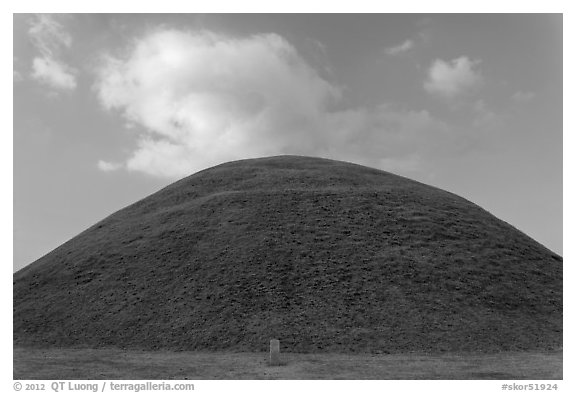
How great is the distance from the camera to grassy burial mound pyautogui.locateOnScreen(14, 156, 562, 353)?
99.1 ft

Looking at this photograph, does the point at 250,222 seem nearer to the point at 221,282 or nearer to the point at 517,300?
the point at 221,282

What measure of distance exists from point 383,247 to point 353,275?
17.8 ft

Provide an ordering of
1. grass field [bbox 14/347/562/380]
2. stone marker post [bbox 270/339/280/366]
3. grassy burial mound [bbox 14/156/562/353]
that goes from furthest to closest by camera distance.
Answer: grassy burial mound [bbox 14/156/562/353]
stone marker post [bbox 270/339/280/366]
grass field [bbox 14/347/562/380]

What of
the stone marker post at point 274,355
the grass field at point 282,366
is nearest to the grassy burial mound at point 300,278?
the grass field at point 282,366

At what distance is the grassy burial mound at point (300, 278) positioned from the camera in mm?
30203

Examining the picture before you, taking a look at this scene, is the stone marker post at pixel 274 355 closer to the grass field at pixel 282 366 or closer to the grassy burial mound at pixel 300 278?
the grass field at pixel 282 366

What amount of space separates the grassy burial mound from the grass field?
2.00 metres

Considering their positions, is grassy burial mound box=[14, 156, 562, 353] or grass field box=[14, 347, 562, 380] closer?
grass field box=[14, 347, 562, 380]

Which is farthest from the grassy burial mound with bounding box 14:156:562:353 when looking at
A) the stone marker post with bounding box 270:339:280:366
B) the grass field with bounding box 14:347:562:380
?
the stone marker post with bounding box 270:339:280:366

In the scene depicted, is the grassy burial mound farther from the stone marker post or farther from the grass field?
the stone marker post

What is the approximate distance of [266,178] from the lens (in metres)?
57.6

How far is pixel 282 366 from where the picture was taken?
23.1 m

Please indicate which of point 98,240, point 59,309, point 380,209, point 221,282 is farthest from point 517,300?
point 98,240

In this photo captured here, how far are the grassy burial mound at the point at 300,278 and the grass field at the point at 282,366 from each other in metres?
2.00
